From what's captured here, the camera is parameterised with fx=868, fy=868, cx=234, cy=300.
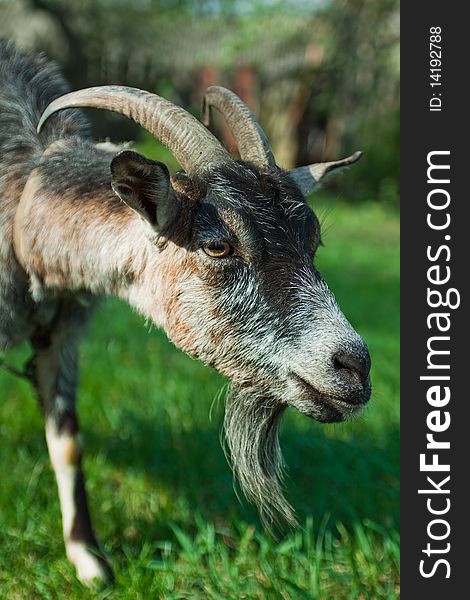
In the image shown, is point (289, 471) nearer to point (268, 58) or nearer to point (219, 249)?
point (219, 249)

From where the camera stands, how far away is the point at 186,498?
390 centimetres

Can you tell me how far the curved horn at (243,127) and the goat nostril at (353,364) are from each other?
772 millimetres

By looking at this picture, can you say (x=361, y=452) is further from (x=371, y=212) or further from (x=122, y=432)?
(x=371, y=212)

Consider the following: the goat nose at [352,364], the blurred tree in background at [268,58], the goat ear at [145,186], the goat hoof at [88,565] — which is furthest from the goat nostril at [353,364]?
the blurred tree in background at [268,58]

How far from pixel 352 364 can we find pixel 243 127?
105 cm

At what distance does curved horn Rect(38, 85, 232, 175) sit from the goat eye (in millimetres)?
277

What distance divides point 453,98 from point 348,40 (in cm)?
1515

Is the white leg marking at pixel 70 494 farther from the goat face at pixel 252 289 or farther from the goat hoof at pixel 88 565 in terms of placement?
the goat face at pixel 252 289

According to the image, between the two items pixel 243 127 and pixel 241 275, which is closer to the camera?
pixel 241 275

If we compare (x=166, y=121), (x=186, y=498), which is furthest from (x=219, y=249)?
(x=186, y=498)

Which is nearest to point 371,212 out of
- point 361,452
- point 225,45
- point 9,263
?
point 225,45

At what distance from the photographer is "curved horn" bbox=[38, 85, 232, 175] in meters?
2.80

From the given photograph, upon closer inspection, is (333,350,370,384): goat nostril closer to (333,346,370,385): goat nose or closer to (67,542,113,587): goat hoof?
(333,346,370,385): goat nose

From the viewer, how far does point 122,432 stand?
15.1 ft
